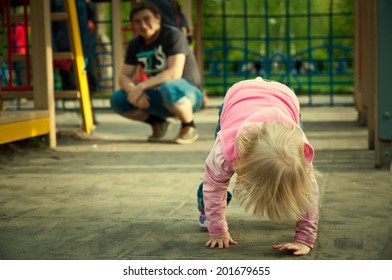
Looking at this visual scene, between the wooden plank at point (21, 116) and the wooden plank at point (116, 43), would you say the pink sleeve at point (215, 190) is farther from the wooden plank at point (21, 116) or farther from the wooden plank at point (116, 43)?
the wooden plank at point (116, 43)

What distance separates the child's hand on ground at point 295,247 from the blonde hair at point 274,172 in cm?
18

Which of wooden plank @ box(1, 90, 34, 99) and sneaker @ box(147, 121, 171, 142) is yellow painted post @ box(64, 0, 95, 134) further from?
sneaker @ box(147, 121, 171, 142)

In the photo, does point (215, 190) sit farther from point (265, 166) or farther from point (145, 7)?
point (145, 7)

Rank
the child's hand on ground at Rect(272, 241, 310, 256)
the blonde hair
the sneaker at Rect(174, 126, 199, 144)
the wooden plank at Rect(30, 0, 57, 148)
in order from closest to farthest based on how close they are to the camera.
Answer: the blonde hair, the child's hand on ground at Rect(272, 241, 310, 256), the wooden plank at Rect(30, 0, 57, 148), the sneaker at Rect(174, 126, 199, 144)

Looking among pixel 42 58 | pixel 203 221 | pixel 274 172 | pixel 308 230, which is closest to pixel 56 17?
pixel 42 58

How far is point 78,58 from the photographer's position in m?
6.59

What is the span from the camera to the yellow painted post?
650 cm

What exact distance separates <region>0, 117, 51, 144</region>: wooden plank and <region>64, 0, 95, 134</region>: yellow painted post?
27.7 inches

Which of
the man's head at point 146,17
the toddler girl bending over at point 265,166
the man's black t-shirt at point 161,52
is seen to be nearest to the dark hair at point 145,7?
the man's head at point 146,17

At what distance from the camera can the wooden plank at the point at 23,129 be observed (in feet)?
16.9

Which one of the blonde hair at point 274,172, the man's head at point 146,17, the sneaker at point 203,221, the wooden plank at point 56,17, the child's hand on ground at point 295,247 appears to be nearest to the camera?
the blonde hair at point 274,172

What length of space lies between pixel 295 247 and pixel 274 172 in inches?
13.6

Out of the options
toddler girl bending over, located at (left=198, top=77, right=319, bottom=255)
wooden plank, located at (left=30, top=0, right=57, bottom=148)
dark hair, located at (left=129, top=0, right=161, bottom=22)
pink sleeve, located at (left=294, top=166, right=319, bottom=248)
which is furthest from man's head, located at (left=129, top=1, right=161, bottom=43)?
pink sleeve, located at (left=294, top=166, right=319, bottom=248)
